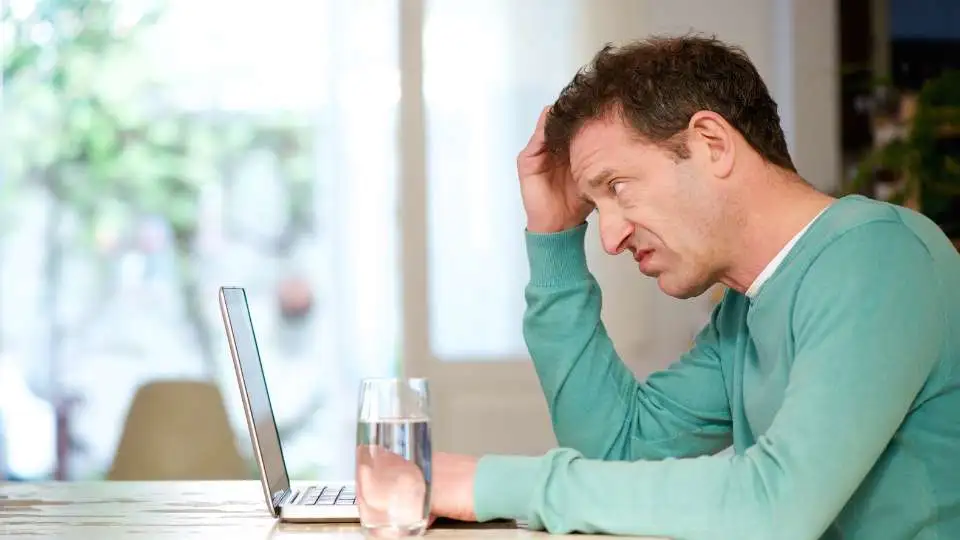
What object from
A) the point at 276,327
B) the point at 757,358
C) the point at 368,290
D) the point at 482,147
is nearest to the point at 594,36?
the point at 482,147

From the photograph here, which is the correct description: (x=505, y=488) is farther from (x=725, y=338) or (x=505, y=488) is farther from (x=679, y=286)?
(x=725, y=338)

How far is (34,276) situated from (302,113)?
110 centimetres

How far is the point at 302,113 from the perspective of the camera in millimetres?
4531

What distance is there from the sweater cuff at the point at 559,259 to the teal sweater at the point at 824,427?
8.6 inches

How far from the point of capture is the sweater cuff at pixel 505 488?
114 cm

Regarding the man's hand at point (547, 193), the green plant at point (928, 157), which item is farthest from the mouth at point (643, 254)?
the green plant at point (928, 157)

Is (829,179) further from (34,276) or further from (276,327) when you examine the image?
(34,276)

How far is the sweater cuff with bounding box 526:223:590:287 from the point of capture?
66.4 inches

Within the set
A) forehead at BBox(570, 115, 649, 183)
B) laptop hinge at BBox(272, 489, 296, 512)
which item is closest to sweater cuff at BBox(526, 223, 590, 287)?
forehead at BBox(570, 115, 649, 183)

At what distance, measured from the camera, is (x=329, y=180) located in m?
4.35

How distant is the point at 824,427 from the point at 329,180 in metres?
3.37

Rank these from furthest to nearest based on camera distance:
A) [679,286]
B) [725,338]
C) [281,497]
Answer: [725,338], [679,286], [281,497]

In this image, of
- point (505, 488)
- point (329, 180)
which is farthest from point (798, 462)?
point (329, 180)

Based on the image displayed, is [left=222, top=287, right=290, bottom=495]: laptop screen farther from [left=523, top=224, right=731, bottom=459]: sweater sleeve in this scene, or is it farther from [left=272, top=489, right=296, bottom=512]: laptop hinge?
[left=523, top=224, right=731, bottom=459]: sweater sleeve
